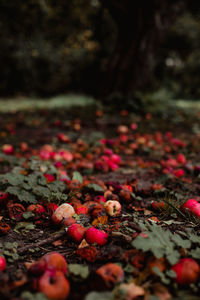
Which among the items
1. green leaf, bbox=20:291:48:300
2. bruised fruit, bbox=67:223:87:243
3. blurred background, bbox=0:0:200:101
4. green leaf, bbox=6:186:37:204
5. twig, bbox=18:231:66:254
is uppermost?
blurred background, bbox=0:0:200:101

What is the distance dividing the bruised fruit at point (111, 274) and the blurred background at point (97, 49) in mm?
7108

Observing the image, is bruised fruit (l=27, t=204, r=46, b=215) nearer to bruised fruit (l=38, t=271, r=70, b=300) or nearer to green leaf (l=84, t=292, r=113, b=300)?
bruised fruit (l=38, t=271, r=70, b=300)

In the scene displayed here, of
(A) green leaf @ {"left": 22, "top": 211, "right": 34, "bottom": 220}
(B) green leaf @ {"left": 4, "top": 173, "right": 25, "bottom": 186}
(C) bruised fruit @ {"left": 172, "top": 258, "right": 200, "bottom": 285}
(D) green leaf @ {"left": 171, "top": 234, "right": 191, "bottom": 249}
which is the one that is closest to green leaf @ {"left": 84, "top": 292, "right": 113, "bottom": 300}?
(C) bruised fruit @ {"left": 172, "top": 258, "right": 200, "bottom": 285}

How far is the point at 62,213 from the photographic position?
176 centimetres

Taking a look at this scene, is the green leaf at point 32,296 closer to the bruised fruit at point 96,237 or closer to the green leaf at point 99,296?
the green leaf at point 99,296

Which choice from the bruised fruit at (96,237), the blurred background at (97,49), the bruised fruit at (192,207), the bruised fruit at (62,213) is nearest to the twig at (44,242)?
the bruised fruit at (62,213)

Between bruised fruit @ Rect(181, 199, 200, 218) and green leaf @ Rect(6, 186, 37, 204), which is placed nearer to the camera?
bruised fruit @ Rect(181, 199, 200, 218)

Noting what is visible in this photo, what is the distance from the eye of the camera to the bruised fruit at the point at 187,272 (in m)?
1.17

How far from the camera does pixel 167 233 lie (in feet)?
4.51

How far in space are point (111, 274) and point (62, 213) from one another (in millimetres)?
680

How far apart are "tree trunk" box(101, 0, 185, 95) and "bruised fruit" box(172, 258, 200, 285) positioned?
7342 millimetres

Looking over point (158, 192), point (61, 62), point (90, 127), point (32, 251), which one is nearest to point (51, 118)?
point (90, 127)

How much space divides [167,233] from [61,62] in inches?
464

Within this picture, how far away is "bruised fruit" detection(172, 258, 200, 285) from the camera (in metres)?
1.17
